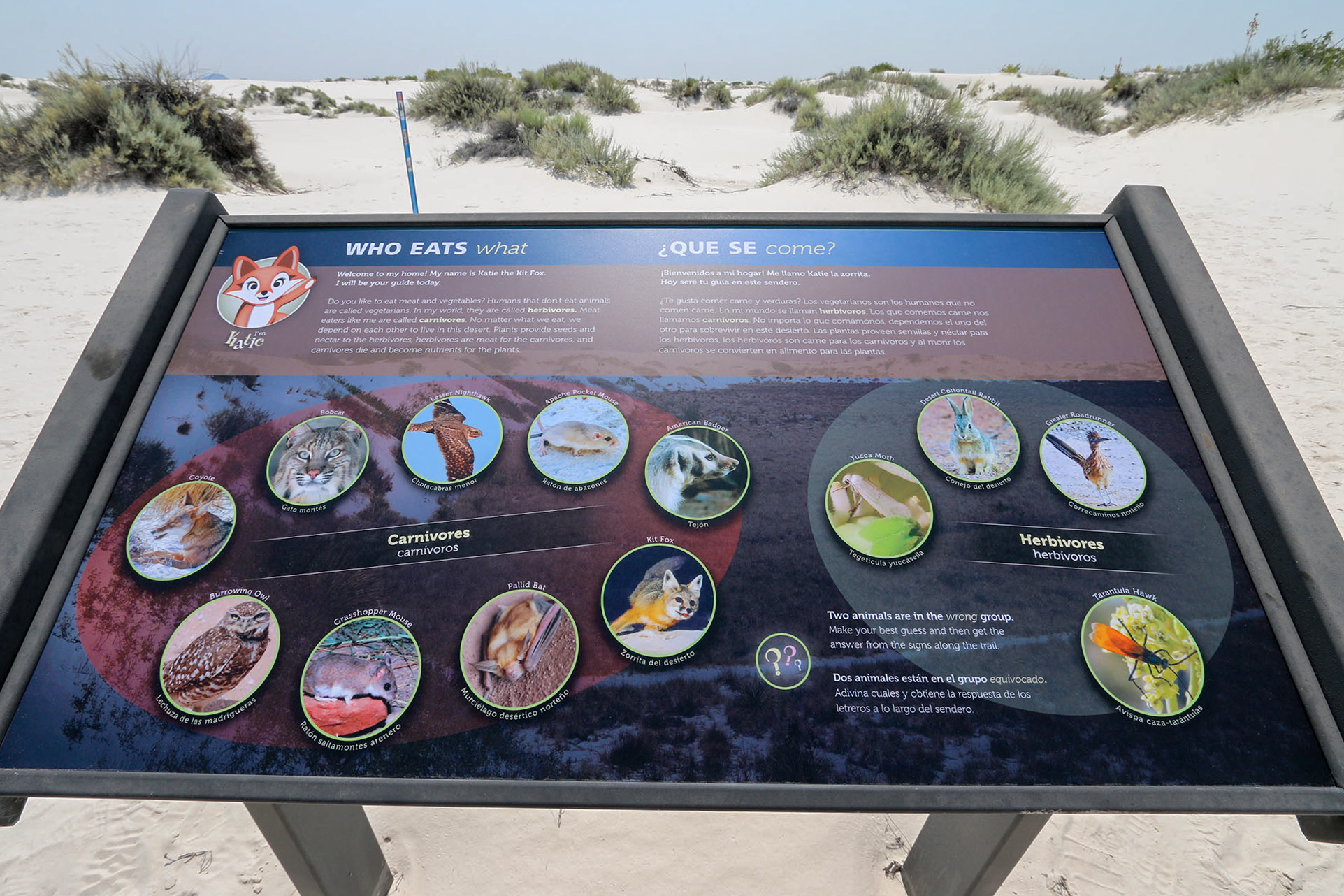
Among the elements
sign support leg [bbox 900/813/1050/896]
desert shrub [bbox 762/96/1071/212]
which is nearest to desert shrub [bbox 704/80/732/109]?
desert shrub [bbox 762/96/1071/212]

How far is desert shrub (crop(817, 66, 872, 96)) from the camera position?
16031 mm

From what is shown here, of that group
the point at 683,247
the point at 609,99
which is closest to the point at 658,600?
the point at 683,247

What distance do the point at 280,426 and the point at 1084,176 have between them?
11033 millimetres

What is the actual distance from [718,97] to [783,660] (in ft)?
62.5

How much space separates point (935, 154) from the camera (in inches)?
260

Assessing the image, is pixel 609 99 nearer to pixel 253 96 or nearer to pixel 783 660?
pixel 253 96

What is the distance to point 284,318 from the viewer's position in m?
1.76

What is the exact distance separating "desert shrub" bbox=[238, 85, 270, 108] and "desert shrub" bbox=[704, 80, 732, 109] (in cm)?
1363

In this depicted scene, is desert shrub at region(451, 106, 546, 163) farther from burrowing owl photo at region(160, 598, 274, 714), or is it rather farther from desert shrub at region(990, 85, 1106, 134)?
desert shrub at region(990, 85, 1106, 134)

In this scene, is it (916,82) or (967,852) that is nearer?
(967,852)

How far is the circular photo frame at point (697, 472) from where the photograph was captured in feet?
4.81

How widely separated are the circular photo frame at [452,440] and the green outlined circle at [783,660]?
2.55 ft

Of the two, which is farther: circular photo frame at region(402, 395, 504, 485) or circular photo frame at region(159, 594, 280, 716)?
circular photo frame at region(402, 395, 504, 485)

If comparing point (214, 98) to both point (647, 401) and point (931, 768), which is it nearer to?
point (647, 401)
